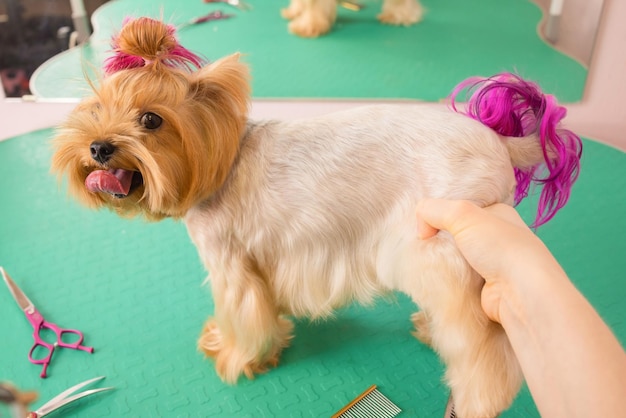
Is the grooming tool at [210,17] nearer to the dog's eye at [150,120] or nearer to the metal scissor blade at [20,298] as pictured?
the metal scissor blade at [20,298]

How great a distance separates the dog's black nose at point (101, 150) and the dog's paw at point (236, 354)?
468 mm

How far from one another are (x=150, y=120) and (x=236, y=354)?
500mm

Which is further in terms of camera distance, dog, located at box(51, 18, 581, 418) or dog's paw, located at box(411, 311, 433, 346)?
dog's paw, located at box(411, 311, 433, 346)

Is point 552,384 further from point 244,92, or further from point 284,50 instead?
point 284,50

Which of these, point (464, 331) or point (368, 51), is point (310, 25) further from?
point (464, 331)

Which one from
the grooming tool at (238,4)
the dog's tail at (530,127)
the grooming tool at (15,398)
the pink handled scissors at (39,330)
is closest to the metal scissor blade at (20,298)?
the pink handled scissors at (39,330)

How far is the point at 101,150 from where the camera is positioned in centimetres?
80

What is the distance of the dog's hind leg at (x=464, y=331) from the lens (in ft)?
2.82

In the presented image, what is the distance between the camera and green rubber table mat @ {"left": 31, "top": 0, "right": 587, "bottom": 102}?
1.88 meters

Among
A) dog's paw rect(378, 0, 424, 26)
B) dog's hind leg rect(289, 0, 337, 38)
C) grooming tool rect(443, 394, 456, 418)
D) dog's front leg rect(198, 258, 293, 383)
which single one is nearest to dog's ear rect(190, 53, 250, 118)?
dog's front leg rect(198, 258, 293, 383)

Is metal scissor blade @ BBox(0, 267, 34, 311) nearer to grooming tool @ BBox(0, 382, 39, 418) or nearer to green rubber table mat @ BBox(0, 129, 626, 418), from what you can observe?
green rubber table mat @ BBox(0, 129, 626, 418)

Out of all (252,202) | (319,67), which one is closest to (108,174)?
(252,202)

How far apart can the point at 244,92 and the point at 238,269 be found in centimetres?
32

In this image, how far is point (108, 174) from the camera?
83 cm
